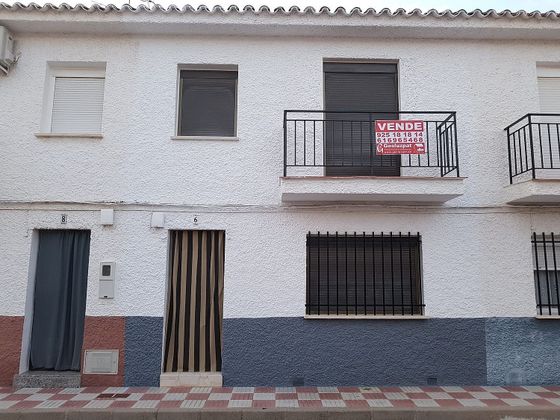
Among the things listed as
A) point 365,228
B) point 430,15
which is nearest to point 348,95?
point 430,15

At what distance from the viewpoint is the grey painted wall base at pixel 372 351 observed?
6273mm

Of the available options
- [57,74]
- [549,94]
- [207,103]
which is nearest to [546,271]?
[549,94]

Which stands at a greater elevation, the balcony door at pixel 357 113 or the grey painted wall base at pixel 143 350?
the balcony door at pixel 357 113

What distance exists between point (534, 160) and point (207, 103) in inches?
201

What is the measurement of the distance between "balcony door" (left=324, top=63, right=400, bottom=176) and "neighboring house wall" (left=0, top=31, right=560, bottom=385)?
0.23 meters

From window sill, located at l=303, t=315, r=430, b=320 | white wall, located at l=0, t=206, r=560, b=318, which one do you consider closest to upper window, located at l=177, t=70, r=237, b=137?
white wall, located at l=0, t=206, r=560, b=318

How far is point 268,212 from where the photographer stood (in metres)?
6.55

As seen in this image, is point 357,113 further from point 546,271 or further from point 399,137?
point 546,271

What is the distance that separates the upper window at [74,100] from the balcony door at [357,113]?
3.67 meters

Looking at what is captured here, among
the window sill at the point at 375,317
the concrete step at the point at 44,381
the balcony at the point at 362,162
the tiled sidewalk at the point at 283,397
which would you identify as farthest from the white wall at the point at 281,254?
the tiled sidewalk at the point at 283,397

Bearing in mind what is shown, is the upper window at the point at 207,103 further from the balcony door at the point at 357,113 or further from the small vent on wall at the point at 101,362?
the small vent on wall at the point at 101,362

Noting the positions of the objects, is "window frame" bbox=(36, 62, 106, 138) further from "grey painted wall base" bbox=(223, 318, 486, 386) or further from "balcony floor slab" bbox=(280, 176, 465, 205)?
"grey painted wall base" bbox=(223, 318, 486, 386)

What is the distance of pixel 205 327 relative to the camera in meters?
6.51

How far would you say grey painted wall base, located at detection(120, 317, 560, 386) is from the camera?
247 inches
